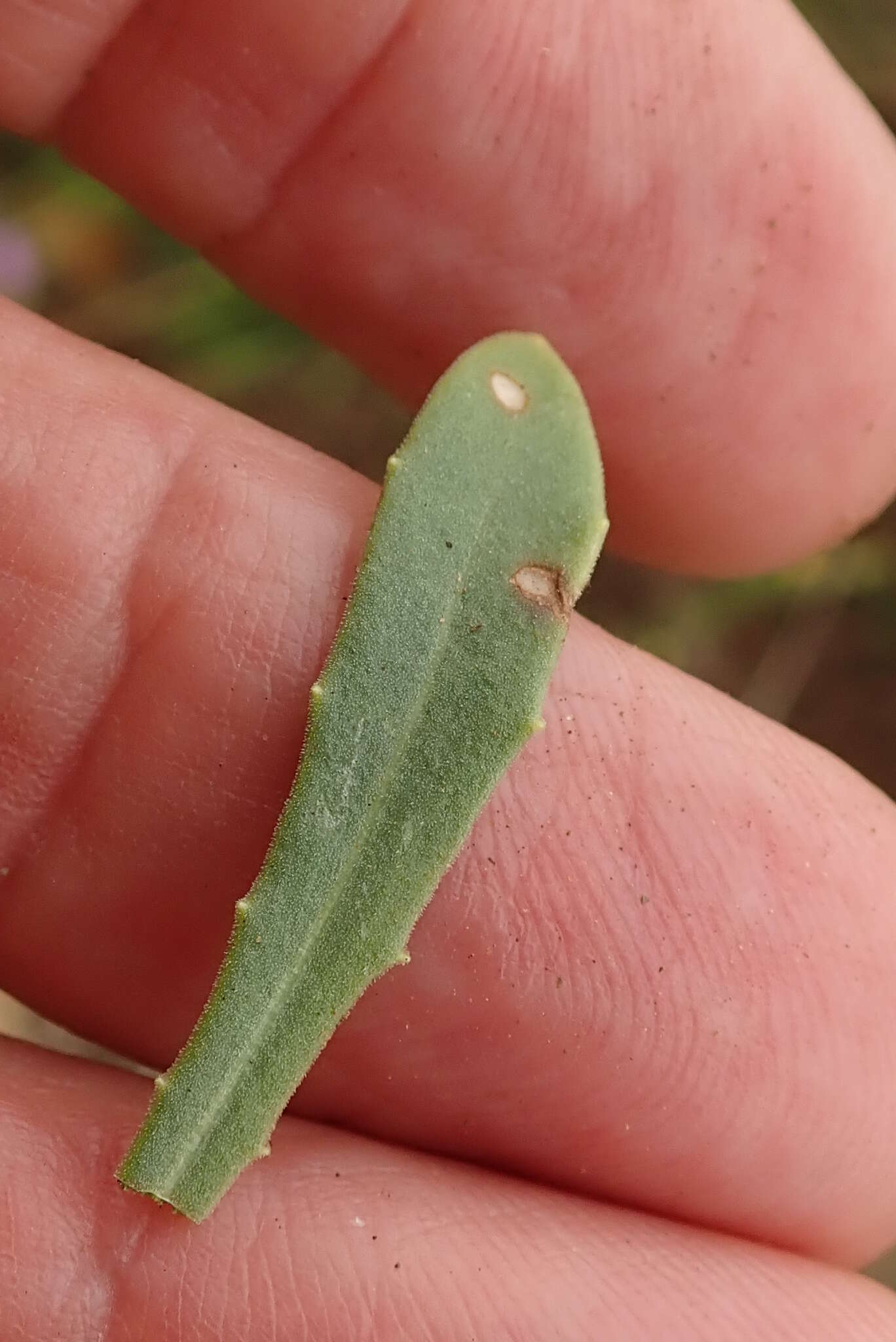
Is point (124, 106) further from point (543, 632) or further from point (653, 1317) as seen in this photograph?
point (653, 1317)

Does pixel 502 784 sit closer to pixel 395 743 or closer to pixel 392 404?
pixel 395 743

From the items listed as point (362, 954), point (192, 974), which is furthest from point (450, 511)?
point (192, 974)

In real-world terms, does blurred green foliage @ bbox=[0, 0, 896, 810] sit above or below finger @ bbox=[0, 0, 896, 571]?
below

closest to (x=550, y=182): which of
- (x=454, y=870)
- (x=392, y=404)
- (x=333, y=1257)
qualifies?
(x=454, y=870)

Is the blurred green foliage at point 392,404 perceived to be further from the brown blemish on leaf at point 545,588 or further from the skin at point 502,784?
the brown blemish on leaf at point 545,588

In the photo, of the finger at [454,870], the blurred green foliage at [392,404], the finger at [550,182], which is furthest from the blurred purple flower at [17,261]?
the finger at [454,870]

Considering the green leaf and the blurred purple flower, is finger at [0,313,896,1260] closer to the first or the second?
the green leaf

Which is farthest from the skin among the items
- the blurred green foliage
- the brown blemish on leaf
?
the blurred green foliage
